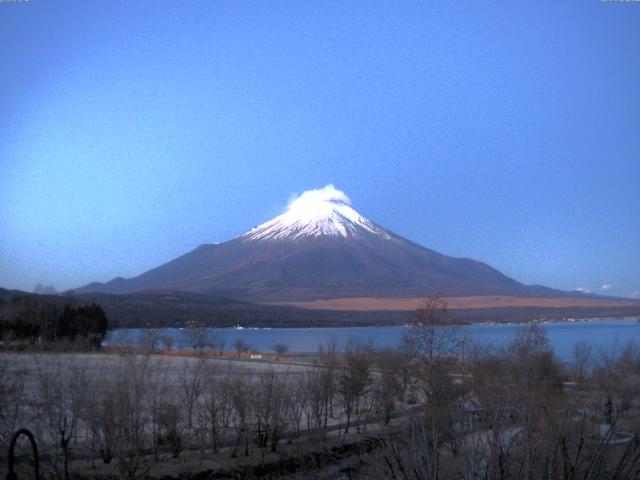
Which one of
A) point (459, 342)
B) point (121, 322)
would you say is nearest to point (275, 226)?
point (121, 322)

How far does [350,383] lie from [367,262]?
374 feet

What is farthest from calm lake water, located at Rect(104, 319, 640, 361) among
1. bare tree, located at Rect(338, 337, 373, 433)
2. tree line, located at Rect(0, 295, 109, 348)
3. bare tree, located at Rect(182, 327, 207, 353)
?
bare tree, located at Rect(338, 337, 373, 433)

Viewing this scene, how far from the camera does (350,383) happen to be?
25.0 meters

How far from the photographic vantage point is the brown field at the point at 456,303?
103188mm

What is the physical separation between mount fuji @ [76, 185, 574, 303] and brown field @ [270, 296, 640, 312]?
244 centimetres

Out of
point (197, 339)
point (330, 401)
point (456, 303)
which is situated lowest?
point (330, 401)

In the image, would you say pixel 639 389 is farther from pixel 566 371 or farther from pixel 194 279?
pixel 194 279

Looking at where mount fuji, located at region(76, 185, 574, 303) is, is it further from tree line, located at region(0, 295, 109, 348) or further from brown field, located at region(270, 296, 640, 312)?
tree line, located at region(0, 295, 109, 348)

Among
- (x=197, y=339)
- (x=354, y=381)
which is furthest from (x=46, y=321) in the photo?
(x=354, y=381)

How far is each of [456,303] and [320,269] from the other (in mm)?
41896

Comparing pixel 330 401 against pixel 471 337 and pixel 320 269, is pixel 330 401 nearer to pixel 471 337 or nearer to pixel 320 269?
pixel 471 337

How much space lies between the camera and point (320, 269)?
457 feet

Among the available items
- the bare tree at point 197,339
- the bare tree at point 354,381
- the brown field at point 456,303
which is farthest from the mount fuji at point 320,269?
the bare tree at point 354,381

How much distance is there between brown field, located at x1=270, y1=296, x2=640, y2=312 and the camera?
103188mm
